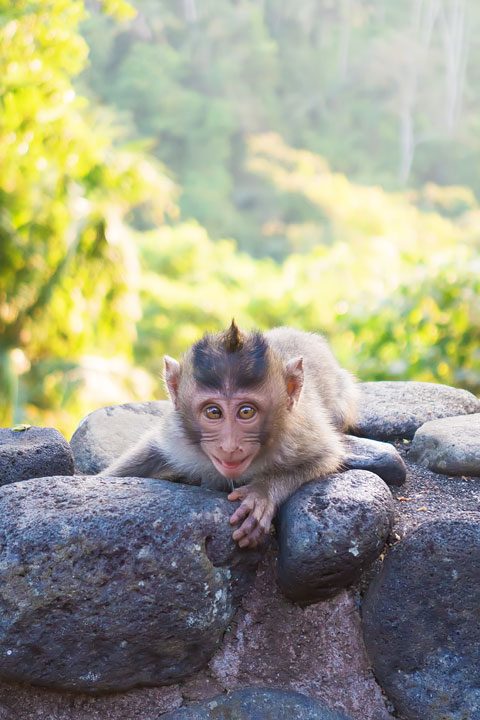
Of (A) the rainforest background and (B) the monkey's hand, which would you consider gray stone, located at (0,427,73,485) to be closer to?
(B) the monkey's hand

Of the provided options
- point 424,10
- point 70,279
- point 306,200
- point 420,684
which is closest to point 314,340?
point 420,684

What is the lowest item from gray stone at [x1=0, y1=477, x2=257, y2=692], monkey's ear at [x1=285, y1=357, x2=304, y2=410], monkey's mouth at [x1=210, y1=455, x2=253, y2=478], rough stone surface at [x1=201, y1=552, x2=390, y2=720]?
rough stone surface at [x1=201, y1=552, x2=390, y2=720]

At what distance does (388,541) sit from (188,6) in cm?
2339

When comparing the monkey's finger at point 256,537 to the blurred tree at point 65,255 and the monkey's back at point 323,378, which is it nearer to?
the monkey's back at point 323,378

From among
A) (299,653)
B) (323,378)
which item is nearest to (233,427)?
(299,653)

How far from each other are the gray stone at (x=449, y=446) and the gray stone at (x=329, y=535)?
503mm

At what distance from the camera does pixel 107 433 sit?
3488 mm

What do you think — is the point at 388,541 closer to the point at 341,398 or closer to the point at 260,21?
the point at 341,398

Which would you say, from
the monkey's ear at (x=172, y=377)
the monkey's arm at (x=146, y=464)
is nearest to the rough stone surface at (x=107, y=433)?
the monkey's arm at (x=146, y=464)

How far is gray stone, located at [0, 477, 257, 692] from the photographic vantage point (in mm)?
2344

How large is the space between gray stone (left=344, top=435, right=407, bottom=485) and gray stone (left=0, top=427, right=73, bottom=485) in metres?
0.96

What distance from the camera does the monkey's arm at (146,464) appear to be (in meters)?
3.04

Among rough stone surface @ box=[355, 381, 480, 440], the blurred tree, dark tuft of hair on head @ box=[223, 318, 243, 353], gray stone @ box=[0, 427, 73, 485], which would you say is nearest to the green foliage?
the blurred tree

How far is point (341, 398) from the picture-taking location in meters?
3.48
